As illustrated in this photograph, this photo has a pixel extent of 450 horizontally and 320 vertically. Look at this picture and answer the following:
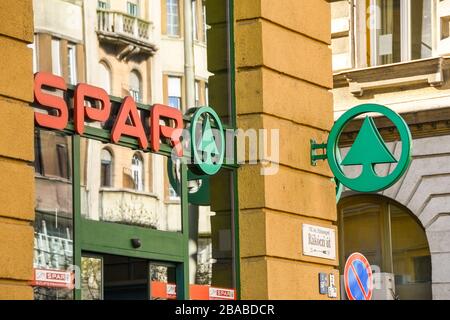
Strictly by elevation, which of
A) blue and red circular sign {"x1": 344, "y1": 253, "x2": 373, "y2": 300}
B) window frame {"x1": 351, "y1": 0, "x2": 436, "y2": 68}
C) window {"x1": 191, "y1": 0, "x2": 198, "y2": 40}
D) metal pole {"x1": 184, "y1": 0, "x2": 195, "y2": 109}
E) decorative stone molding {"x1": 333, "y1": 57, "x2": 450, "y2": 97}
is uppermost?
window frame {"x1": 351, "y1": 0, "x2": 436, "y2": 68}

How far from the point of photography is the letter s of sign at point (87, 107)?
52.3 ft

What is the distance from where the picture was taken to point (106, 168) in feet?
53.7

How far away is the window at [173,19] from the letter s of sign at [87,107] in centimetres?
176

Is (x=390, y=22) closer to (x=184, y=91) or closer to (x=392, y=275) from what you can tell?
(x=392, y=275)

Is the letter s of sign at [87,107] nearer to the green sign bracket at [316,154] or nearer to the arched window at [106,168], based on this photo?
the arched window at [106,168]

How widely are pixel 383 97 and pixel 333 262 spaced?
931 cm

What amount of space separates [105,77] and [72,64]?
23.7 inches

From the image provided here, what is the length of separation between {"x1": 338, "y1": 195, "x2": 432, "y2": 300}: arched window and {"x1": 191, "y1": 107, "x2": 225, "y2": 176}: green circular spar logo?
10.7m

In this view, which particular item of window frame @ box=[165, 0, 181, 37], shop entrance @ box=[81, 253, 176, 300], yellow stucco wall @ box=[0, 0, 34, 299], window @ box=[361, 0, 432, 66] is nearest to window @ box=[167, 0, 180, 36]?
window frame @ box=[165, 0, 181, 37]

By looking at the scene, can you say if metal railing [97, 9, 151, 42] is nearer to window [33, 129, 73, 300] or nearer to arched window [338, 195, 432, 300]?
window [33, 129, 73, 300]

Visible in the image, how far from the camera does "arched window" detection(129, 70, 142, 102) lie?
17078 mm

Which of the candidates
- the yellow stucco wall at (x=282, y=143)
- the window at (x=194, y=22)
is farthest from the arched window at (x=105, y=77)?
the yellow stucco wall at (x=282, y=143)

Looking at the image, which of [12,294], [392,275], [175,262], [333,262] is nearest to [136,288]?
[175,262]

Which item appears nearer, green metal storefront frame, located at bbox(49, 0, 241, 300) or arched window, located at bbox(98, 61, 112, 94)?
green metal storefront frame, located at bbox(49, 0, 241, 300)
